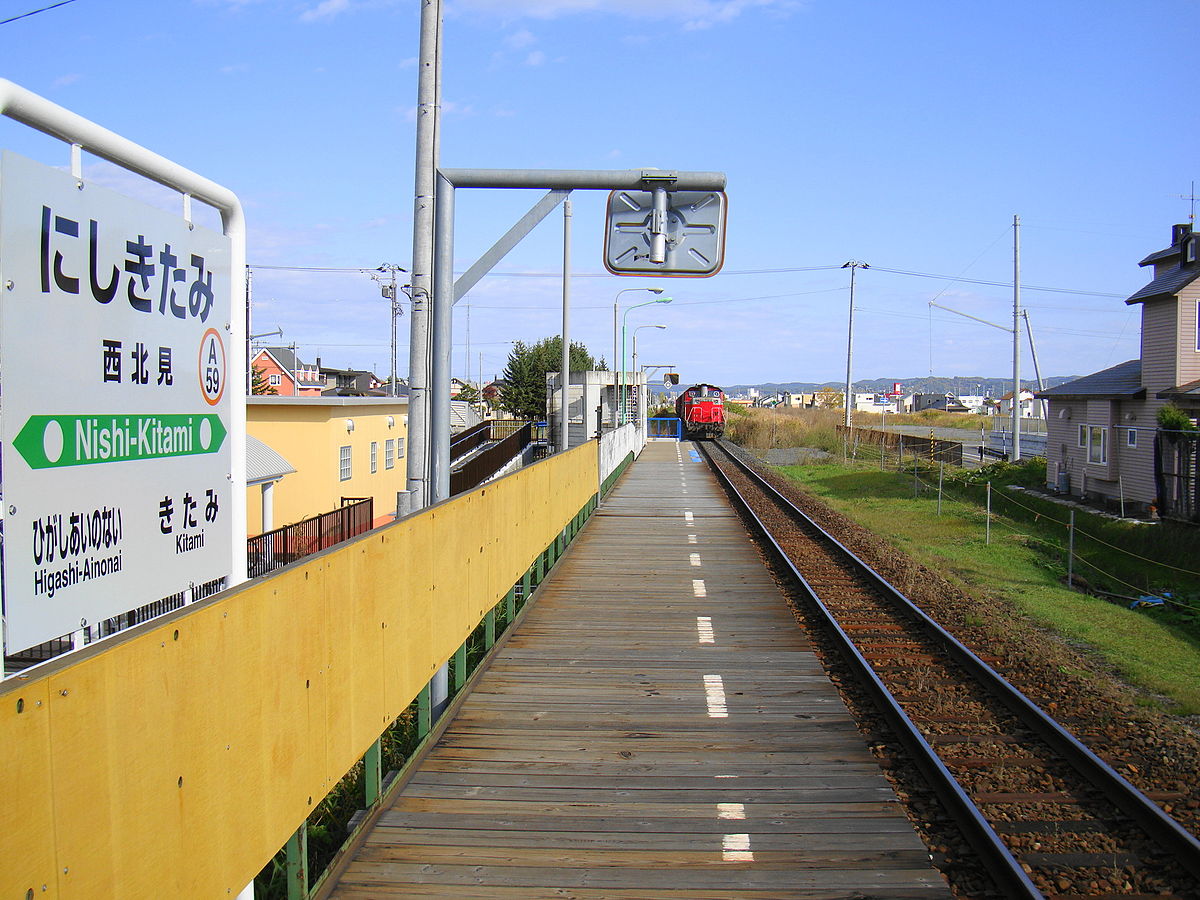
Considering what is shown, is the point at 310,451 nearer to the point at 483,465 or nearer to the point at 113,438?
the point at 483,465

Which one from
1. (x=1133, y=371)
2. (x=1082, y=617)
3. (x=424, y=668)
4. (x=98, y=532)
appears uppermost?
(x=1133, y=371)

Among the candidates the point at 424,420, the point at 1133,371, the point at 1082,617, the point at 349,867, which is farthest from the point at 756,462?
the point at 349,867

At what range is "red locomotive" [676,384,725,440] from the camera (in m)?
62.3

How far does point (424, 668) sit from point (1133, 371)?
29423 mm

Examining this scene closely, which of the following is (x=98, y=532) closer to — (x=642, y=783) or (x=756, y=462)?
(x=642, y=783)

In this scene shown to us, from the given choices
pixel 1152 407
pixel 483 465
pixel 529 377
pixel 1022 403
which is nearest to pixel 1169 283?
pixel 1152 407

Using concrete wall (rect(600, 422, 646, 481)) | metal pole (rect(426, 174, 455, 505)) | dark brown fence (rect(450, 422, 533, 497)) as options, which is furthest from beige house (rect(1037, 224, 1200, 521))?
metal pole (rect(426, 174, 455, 505))

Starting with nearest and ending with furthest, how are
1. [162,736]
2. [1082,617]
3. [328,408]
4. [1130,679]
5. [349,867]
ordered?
[162,736]
[349,867]
[1130,679]
[1082,617]
[328,408]

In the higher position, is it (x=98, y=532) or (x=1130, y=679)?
(x=98, y=532)

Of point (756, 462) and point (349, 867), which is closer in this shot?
point (349, 867)

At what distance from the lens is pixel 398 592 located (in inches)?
218

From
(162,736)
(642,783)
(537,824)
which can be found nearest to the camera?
(162,736)

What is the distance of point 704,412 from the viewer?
62.3 metres

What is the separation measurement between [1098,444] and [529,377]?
58564mm
